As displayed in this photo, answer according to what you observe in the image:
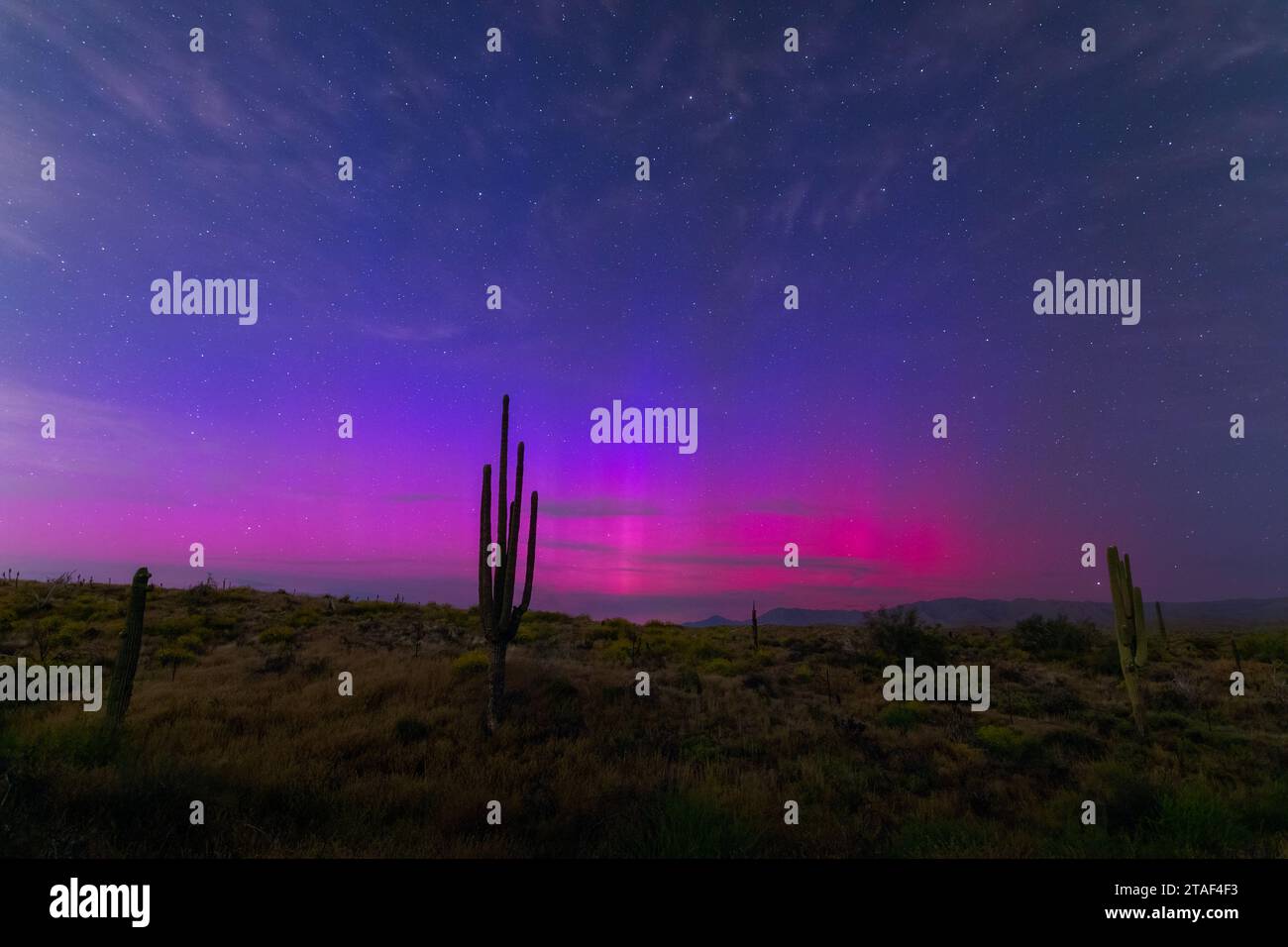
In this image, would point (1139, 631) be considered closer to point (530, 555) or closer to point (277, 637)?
point (530, 555)

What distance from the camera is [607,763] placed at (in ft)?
31.9

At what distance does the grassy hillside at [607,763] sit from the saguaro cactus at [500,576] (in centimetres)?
98

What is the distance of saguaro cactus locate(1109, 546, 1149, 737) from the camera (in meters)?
15.6

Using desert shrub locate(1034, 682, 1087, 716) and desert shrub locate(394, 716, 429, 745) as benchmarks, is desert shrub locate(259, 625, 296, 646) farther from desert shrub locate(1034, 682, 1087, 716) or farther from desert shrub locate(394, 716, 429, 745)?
desert shrub locate(1034, 682, 1087, 716)

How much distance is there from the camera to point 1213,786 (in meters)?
10.2

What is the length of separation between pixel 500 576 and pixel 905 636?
1932cm

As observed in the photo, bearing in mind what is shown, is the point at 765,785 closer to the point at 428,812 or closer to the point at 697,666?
the point at 428,812

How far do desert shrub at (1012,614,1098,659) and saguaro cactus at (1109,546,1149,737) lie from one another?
43.3ft

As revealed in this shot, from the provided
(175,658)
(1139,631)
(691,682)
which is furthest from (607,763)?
(175,658)

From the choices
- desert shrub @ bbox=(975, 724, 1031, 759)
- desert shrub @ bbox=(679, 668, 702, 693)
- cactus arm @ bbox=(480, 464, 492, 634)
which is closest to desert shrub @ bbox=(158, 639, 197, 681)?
cactus arm @ bbox=(480, 464, 492, 634)
